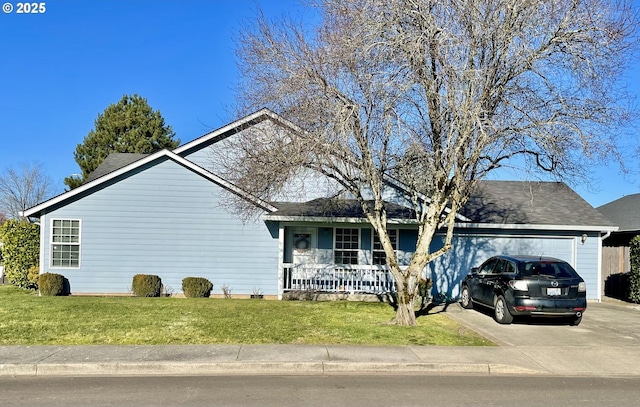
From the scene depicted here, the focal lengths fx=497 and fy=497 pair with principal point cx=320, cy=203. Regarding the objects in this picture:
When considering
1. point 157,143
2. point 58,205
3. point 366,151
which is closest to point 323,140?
point 366,151

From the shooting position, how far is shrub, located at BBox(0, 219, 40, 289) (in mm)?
16812

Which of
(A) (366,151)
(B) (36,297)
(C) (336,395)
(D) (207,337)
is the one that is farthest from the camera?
(B) (36,297)

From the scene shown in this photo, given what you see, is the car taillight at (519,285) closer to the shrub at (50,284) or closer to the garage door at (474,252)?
the garage door at (474,252)

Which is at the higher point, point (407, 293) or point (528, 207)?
point (528, 207)

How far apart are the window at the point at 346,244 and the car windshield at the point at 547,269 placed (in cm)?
646

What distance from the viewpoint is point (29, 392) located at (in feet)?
21.4

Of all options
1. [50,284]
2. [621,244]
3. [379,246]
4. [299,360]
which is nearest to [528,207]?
[621,244]

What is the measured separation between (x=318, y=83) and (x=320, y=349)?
5.26 metres

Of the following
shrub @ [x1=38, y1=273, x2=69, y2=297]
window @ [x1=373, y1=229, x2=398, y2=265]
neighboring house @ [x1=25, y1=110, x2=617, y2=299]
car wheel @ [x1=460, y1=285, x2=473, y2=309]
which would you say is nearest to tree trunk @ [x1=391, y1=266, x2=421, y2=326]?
car wheel @ [x1=460, y1=285, x2=473, y2=309]

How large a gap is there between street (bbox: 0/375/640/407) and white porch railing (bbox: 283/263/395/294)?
834 centimetres

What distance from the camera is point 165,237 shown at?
16000mm

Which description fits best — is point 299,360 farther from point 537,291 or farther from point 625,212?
point 625,212

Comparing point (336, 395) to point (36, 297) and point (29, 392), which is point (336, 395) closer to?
point (29, 392)

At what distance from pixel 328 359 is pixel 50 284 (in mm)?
10770
